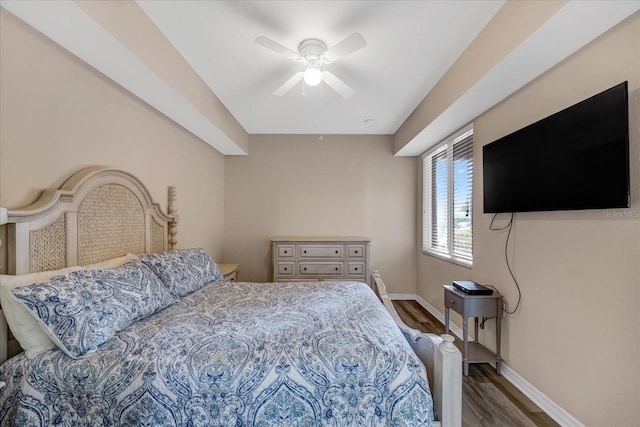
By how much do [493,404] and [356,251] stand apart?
2.07m

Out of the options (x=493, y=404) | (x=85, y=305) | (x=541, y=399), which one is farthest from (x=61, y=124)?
(x=541, y=399)

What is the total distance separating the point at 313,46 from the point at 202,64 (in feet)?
3.24

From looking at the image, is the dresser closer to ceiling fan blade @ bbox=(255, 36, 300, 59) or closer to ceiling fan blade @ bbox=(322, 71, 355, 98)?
ceiling fan blade @ bbox=(322, 71, 355, 98)

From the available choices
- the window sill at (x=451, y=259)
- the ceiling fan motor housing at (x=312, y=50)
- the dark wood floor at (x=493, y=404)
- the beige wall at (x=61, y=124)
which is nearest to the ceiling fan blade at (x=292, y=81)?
the ceiling fan motor housing at (x=312, y=50)

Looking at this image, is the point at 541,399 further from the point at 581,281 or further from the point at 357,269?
the point at 357,269

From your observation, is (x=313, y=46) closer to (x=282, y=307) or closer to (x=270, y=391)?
(x=282, y=307)

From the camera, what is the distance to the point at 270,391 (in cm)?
113

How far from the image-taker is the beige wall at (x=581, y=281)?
1.34 m

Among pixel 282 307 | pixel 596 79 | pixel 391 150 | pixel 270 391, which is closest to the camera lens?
pixel 270 391

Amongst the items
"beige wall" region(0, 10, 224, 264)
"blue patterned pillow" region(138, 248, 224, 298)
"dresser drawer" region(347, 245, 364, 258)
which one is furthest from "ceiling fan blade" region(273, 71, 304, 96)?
"dresser drawer" region(347, 245, 364, 258)

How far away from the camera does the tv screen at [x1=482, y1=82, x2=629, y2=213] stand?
133 cm

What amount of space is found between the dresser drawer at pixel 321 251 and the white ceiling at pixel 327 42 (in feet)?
6.06

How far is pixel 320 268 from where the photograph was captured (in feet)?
11.9

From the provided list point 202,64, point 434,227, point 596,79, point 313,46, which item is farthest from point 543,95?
point 202,64
